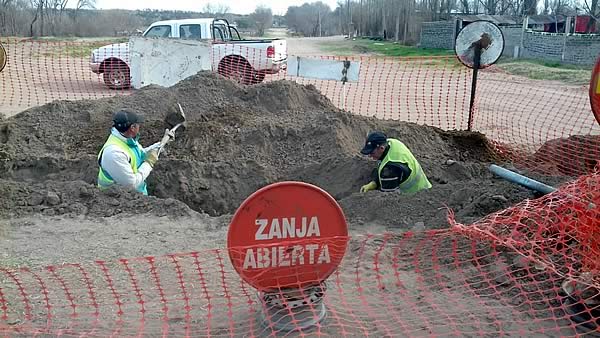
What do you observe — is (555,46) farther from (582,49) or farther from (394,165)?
(394,165)

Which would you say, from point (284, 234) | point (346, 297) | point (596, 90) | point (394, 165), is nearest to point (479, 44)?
point (394, 165)

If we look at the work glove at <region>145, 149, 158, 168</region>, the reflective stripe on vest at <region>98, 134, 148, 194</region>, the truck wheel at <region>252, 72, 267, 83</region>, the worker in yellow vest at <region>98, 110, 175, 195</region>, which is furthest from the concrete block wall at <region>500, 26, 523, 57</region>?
the reflective stripe on vest at <region>98, 134, 148, 194</region>

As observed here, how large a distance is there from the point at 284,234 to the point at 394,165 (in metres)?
2.94

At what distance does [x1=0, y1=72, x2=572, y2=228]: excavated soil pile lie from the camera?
591cm

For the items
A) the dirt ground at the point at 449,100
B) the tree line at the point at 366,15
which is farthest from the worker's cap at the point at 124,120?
the tree line at the point at 366,15

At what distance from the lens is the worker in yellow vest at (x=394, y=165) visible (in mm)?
6148

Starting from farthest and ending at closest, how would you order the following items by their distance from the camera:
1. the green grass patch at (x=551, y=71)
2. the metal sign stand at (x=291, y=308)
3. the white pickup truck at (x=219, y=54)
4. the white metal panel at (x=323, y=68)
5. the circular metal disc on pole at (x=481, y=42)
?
the green grass patch at (x=551, y=71), the white pickup truck at (x=219, y=54), the white metal panel at (x=323, y=68), the circular metal disc on pole at (x=481, y=42), the metal sign stand at (x=291, y=308)

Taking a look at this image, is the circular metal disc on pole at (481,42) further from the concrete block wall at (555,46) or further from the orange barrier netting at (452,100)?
the concrete block wall at (555,46)

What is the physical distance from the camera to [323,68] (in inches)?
385

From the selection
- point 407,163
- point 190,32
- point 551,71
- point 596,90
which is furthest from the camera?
point 551,71

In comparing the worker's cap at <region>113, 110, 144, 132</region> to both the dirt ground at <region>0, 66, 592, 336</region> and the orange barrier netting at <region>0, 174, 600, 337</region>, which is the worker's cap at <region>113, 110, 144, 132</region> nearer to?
the dirt ground at <region>0, 66, 592, 336</region>

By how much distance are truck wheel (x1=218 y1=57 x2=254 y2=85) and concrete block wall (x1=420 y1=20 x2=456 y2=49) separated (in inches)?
995

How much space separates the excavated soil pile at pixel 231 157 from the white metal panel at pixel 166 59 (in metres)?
3.96

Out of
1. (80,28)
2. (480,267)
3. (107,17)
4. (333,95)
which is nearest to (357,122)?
(480,267)
